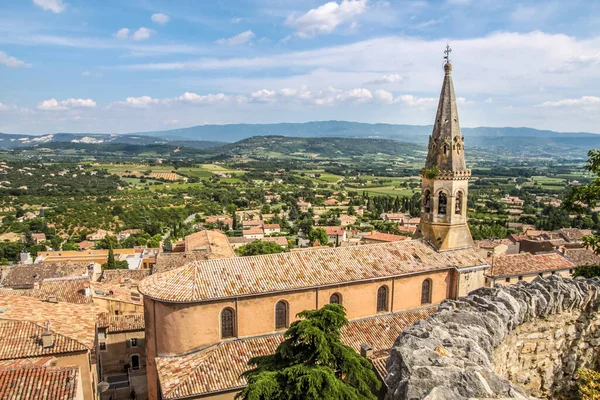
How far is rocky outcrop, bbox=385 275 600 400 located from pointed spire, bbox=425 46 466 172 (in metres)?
17.0

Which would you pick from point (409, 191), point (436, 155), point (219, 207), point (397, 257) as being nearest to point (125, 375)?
point (397, 257)

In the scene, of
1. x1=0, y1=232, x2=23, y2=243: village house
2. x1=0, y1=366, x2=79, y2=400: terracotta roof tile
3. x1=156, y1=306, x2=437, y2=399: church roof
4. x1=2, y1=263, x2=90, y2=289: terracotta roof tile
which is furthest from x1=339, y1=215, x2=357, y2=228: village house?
x1=0, y1=366, x2=79, y2=400: terracotta roof tile

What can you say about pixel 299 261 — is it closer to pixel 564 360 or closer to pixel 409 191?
pixel 564 360

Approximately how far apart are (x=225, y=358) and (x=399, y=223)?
102 metres

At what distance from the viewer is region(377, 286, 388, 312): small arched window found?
25000 mm

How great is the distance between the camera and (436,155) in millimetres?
28172

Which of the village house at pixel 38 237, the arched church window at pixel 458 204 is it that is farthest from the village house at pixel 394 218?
the arched church window at pixel 458 204

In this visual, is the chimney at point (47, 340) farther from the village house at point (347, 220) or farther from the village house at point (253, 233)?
the village house at point (347, 220)

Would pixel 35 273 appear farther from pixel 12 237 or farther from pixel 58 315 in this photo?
pixel 12 237

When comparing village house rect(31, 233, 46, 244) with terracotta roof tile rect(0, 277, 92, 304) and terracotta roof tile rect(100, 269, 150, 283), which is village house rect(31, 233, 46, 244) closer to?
terracotta roof tile rect(100, 269, 150, 283)

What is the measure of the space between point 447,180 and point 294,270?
11778mm

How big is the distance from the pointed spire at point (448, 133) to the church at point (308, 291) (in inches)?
2.5

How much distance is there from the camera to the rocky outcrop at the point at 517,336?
7.93m

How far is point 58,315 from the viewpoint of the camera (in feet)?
82.6
